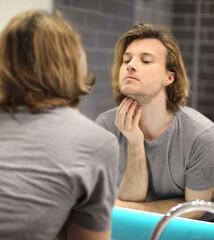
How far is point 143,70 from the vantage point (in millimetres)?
1670

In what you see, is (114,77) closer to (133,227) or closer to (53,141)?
(133,227)

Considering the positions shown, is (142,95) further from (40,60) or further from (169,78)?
(40,60)

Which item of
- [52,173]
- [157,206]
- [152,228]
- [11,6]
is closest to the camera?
[52,173]

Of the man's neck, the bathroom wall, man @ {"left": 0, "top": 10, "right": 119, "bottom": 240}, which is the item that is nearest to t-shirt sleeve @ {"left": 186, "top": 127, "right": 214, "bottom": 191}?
the man's neck

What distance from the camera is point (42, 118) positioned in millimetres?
883

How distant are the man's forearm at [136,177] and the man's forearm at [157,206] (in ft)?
0.13

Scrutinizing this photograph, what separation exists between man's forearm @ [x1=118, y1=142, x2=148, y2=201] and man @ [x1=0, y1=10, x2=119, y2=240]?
32.6 inches

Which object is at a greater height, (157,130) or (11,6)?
(11,6)

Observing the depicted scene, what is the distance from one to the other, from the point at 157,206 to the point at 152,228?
0.31 metres

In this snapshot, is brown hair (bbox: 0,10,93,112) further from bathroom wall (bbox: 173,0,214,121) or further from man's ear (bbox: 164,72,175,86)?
bathroom wall (bbox: 173,0,214,121)

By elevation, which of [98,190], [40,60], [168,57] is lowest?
[98,190]

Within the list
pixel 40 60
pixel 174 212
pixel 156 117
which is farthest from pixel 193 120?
pixel 40 60

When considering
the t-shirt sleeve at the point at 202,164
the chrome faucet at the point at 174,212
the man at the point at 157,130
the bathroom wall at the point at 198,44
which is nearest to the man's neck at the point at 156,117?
the man at the point at 157,130

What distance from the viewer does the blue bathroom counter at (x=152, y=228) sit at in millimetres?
1344
